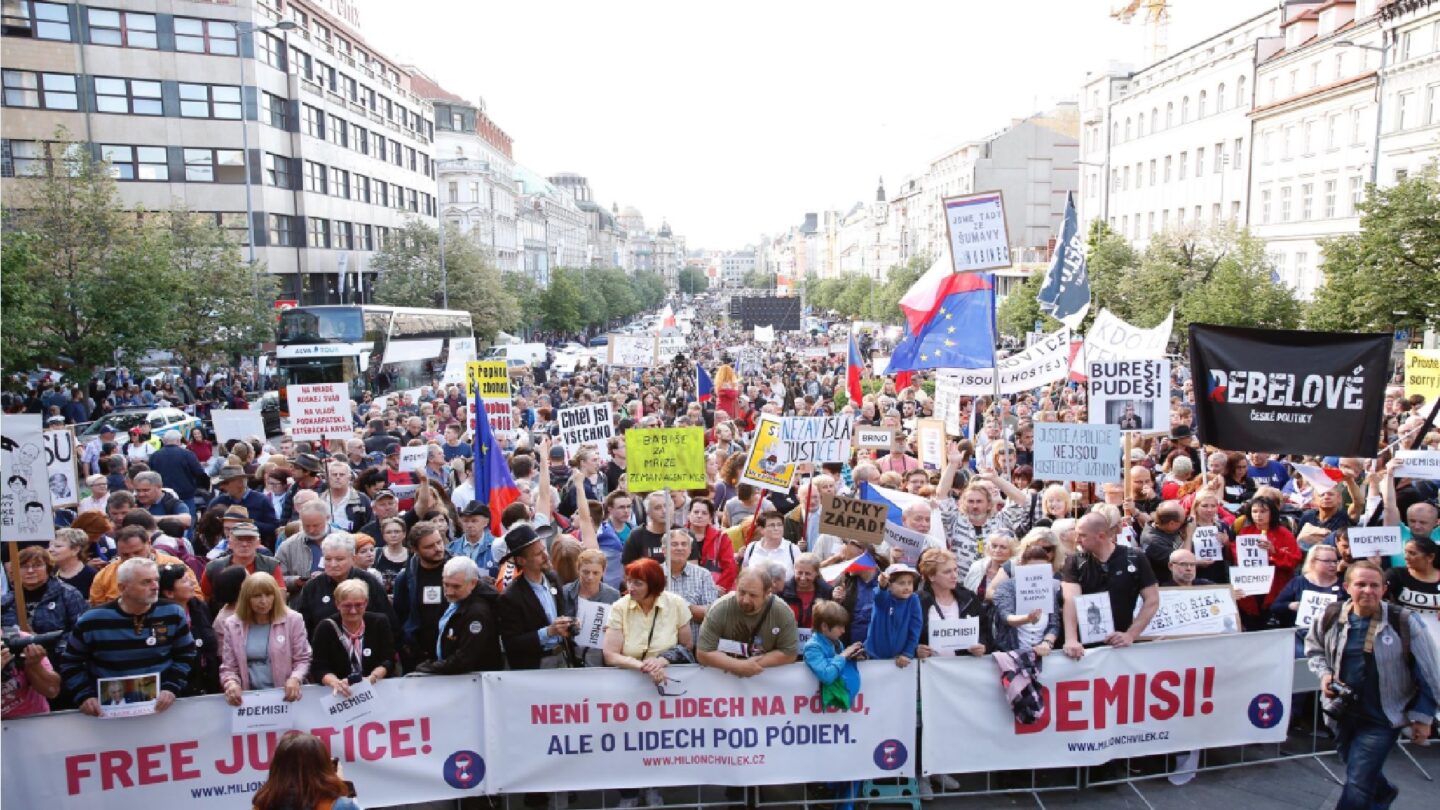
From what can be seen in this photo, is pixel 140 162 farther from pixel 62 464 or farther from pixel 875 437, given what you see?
pixel 875 437

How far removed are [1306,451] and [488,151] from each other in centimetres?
9202

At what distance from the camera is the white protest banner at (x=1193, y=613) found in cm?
695

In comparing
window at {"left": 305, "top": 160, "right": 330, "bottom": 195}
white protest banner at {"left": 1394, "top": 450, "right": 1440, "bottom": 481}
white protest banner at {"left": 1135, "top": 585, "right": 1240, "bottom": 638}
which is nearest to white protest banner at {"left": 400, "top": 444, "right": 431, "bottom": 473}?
white protest banner at {"left": 1135, "top": 585, "right": 1240, "bottom": 638}

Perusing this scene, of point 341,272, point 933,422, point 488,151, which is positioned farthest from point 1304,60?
point 488,151

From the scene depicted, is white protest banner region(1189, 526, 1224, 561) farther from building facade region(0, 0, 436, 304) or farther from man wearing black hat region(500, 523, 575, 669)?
building facade region(0, 0, 436, 304)

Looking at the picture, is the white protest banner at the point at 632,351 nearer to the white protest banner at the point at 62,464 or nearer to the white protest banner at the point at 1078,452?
the white protest banner at the point at 1078,452

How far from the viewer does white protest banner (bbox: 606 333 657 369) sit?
71.2 feet

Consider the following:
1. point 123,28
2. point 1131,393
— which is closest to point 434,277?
point 123,28

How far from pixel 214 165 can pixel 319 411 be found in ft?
122

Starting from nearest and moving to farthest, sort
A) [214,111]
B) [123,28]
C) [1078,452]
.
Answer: [1078,452] < [123,28] < [214,111]

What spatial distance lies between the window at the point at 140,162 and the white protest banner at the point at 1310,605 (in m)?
46.9

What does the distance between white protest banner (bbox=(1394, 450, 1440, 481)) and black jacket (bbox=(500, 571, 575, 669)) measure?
7208 millimetres

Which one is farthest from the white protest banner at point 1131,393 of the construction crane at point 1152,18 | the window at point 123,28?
the construction crane at point 1152,18

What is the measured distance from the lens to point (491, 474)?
9.88 m
